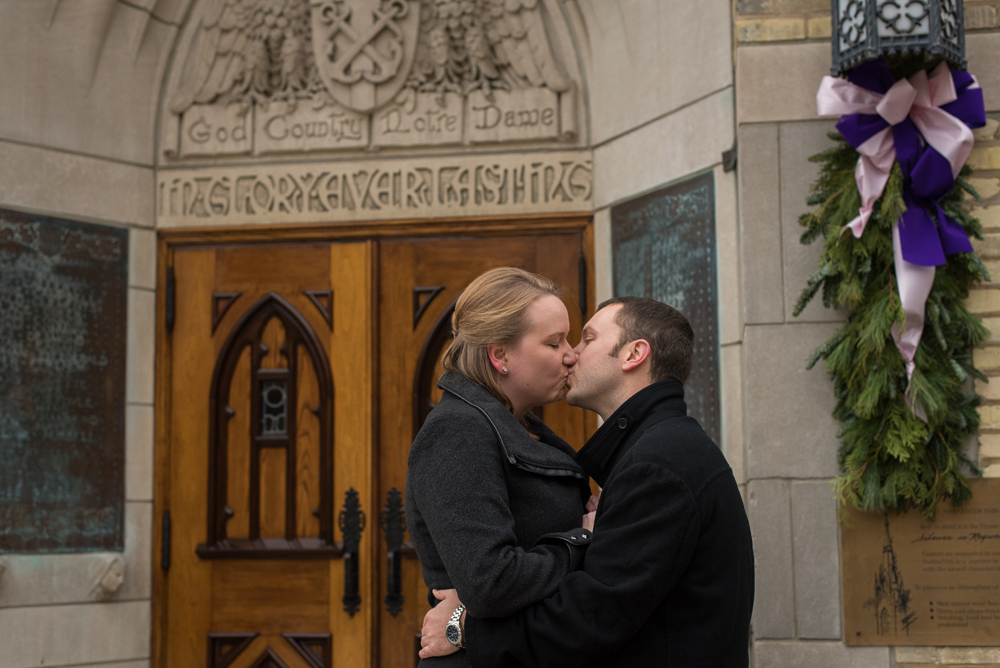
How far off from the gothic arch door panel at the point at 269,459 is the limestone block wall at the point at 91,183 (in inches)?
5.4

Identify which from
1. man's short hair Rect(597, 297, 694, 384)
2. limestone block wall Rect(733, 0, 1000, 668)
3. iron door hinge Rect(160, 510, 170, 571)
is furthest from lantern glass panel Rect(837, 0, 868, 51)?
iron door hinge Rect(160, 510, 170, 571)

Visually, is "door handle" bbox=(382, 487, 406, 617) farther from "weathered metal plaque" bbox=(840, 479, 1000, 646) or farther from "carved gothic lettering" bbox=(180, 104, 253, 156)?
"weathered metal plaque" bbox=(840, 479, 1000, 646)

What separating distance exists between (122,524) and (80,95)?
1.92 metres

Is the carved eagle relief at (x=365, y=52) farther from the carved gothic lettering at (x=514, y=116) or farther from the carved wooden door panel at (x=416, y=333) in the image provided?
the carved wooden door panel at (x=416, y=333)

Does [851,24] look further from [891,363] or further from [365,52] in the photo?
[365,52]

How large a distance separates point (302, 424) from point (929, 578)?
8.65 feet

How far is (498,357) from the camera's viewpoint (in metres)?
2.08

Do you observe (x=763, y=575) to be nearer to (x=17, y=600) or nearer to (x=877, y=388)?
(x=877, y=388)

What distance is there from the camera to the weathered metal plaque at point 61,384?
4.09 meters

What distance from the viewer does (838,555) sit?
10.8ft

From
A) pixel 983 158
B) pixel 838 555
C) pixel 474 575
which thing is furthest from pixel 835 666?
pixel 474 575

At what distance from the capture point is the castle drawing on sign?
3.23 metres

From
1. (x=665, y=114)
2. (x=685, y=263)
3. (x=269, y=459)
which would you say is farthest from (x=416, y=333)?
(x=665, y=114)

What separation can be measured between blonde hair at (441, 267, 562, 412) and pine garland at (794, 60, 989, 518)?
148 centimetres
